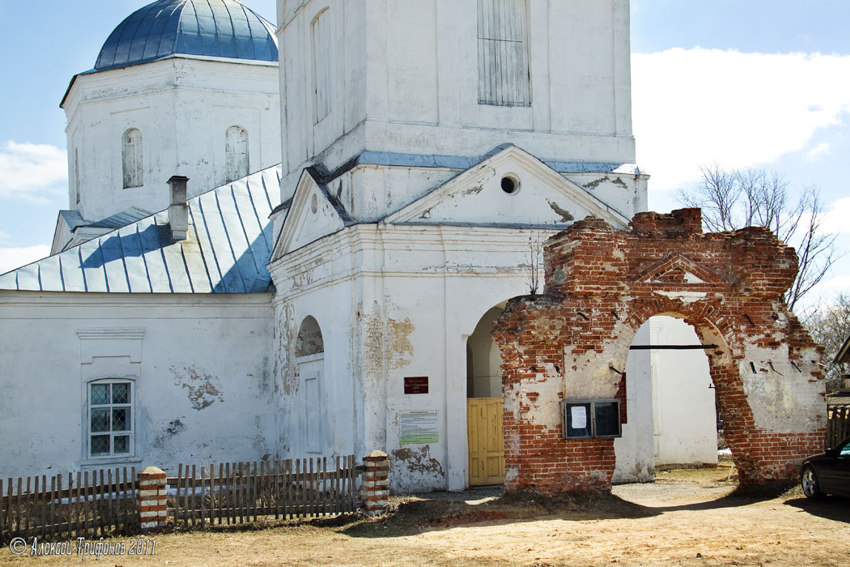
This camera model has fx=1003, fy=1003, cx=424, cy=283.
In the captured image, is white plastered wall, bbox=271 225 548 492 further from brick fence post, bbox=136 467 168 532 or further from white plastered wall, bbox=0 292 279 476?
brick fence post, bbox=136 467 168 532

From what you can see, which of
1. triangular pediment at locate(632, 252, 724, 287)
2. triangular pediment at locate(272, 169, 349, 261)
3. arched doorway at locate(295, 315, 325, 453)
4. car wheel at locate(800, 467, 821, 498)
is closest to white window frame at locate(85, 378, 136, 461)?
arched doorway at locate(295, 315, 325, 453)

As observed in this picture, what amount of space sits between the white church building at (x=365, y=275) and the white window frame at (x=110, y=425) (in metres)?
0.03

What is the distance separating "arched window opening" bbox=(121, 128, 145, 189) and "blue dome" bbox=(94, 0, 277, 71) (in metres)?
1.76

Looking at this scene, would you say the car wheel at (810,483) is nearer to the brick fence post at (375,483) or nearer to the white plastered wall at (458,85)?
the brick fence post at (375,483)

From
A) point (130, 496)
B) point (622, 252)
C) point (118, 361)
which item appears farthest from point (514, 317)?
point (118, 361)

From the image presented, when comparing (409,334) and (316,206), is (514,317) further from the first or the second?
(316,206)

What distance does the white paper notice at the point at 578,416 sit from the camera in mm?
12484

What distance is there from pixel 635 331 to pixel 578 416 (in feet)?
4.43

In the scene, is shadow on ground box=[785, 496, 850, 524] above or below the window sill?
below

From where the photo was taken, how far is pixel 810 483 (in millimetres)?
12266

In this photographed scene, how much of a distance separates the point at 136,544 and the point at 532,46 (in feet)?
36.2

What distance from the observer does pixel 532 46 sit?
17.9m

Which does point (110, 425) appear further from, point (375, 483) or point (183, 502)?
point (375, 483)

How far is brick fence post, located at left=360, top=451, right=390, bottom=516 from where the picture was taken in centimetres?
1264
